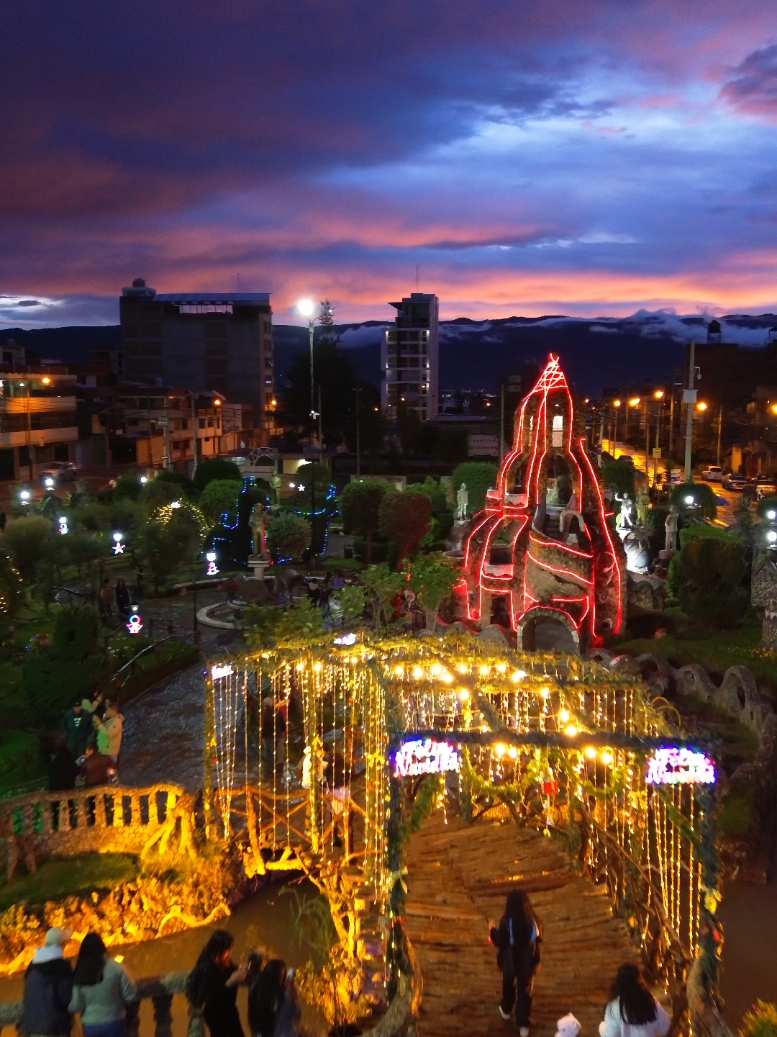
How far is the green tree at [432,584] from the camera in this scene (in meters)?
19.5

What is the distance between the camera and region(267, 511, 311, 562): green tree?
92.4ft

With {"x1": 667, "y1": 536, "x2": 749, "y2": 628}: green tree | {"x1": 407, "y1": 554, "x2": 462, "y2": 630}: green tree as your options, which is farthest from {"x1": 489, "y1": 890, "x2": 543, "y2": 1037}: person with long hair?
{"x1": 667, "y1": 536, "x2": 749, "y2": 628}: green tree

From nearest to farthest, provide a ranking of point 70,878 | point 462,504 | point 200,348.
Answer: point 70,878
point 462,504
point 200,348

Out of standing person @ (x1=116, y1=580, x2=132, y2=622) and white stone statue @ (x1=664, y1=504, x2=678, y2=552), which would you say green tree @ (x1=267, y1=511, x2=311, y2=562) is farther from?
white stone statue @ (x1=664, y1=504, x2=678, y2=552)

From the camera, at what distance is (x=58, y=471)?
4997cm

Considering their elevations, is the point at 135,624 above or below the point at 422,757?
below

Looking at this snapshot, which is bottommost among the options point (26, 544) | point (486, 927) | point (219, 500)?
point (486, 927)

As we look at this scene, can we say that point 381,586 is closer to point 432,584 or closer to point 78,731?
point 432,584

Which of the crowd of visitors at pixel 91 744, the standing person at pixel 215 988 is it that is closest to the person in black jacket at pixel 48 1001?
the standing person at pixel 215 988

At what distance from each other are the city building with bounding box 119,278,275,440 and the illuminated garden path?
71.2 meters

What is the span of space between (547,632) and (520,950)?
574 inches

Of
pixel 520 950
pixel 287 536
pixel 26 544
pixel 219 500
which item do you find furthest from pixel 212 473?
pixel 520 950

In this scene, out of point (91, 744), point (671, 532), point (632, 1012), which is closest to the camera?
point (632, 1012)

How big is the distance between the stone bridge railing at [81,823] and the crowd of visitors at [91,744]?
111 centimetres
